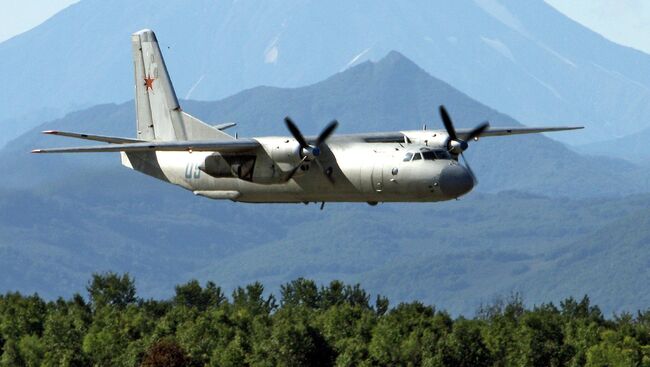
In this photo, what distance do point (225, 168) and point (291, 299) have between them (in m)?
83.5

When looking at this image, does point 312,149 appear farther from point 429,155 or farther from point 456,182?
point 456,182

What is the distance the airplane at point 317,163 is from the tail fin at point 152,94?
119 inches

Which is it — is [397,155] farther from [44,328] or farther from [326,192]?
[44,328]

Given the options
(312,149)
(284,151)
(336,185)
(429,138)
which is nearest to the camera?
(312,149)

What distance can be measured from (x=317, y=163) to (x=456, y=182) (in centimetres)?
876

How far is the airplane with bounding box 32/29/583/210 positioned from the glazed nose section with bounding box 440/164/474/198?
0.16 ft

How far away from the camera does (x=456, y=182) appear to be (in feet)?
249

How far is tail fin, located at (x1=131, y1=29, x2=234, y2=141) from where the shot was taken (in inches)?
3777

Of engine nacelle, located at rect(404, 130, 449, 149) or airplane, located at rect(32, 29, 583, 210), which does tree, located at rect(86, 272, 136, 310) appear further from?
engine nacelle, located at rect(404, 130, 449, 149)

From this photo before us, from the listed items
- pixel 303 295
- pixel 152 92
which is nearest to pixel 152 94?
pixel 152 92

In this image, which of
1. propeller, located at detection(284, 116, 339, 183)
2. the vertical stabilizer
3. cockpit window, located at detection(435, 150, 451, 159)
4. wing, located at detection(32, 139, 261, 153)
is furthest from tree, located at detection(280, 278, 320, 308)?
cockpit window, located at detection(435, 150, 451, 159)

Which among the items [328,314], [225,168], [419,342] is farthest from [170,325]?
[225,168]

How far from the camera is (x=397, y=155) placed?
79.1 m

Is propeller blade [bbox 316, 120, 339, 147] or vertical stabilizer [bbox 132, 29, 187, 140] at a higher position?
vertical stabilizer [bbox 132, 29, 187, 140]
